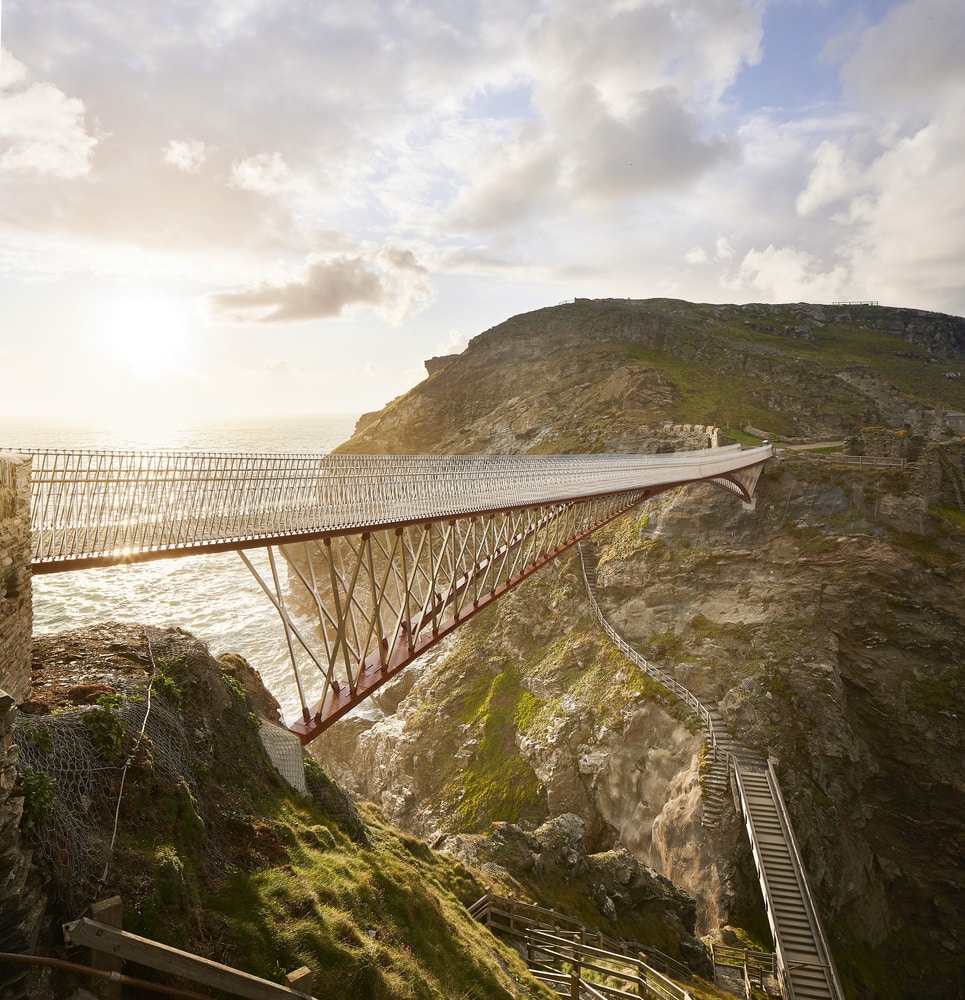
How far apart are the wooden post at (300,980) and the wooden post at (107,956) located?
169 cm

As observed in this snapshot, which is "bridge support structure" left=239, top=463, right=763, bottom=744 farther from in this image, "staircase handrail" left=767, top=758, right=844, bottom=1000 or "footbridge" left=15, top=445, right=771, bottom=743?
"staircase handrail" left=767, top=758, right=844, bottom=1000

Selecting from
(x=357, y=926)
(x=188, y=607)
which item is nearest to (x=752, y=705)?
(x=357, y=926)

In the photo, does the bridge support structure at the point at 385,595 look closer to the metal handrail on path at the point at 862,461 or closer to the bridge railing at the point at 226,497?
the bridge railing at the point at 226,497

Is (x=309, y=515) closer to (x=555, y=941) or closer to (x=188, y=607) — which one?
(x=555, y=941)

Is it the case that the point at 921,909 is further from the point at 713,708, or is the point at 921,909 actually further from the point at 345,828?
the point at 345,828

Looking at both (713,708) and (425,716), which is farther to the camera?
(425,716)

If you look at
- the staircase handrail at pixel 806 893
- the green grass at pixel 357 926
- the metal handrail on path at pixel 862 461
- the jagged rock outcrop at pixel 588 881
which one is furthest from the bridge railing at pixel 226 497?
the metal handrail on path at pixel 862 461

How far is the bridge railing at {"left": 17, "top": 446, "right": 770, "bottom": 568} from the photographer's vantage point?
9266mm

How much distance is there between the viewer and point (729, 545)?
3875 centimetres

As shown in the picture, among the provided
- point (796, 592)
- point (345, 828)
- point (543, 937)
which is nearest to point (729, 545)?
point (796, 592)

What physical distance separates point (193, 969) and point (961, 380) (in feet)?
384

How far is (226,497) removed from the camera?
12195 millimetres

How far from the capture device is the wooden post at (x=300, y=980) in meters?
6.13

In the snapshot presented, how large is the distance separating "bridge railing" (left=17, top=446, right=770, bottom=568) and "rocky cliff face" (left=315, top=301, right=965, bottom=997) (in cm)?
1566
